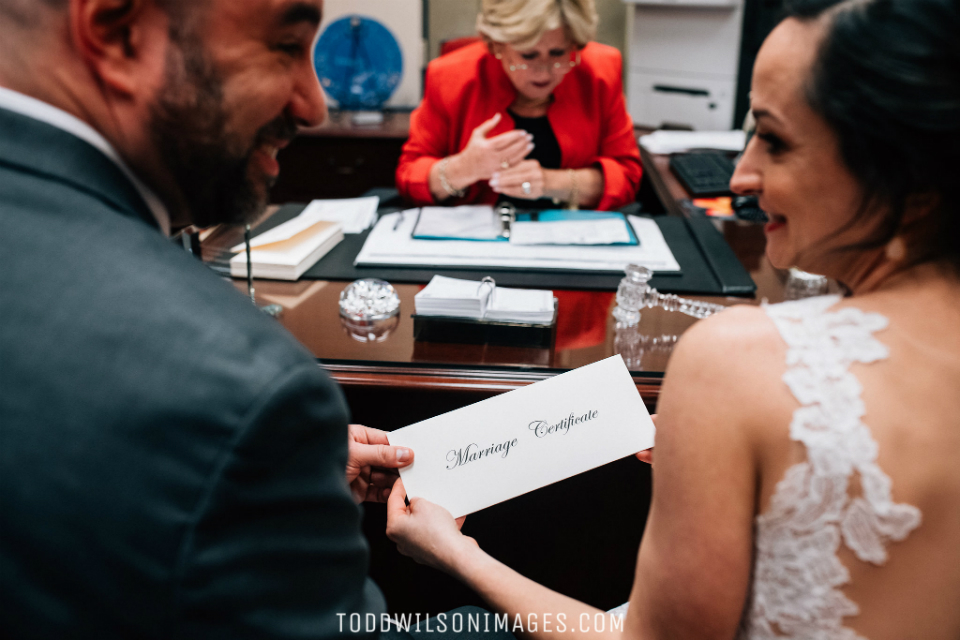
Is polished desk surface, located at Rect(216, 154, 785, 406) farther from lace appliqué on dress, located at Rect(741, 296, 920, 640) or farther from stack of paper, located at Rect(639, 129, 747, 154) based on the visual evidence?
stack of paper, located at Rect(639, 129, 747, 154)

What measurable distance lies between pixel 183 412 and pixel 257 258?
1022 millimetres

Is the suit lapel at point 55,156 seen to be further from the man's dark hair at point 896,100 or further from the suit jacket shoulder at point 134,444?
the man's dark hair at point 896,100

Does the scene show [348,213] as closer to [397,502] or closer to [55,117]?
[397,502]

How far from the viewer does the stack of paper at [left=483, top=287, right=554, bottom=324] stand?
1162mm

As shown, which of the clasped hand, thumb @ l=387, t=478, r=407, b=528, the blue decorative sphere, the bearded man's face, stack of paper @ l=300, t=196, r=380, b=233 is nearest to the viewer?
the bearded man's face

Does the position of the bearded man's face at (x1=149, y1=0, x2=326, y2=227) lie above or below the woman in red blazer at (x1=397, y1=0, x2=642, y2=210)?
above

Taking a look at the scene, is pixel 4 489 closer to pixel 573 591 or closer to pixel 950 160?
pixel 950 160

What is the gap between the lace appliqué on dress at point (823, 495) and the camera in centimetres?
58

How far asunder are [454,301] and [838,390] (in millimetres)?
694

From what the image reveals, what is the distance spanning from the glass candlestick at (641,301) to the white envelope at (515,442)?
27cm

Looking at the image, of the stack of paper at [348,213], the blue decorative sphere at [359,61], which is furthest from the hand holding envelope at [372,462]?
the blue decorative sphere at [359,61]

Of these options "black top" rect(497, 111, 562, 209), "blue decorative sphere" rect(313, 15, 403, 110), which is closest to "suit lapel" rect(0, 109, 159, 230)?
"black top" rect(497, 111, 562, 209)

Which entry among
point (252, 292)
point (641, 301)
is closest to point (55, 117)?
point (252, 292)

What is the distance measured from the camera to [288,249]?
1.46 meters
